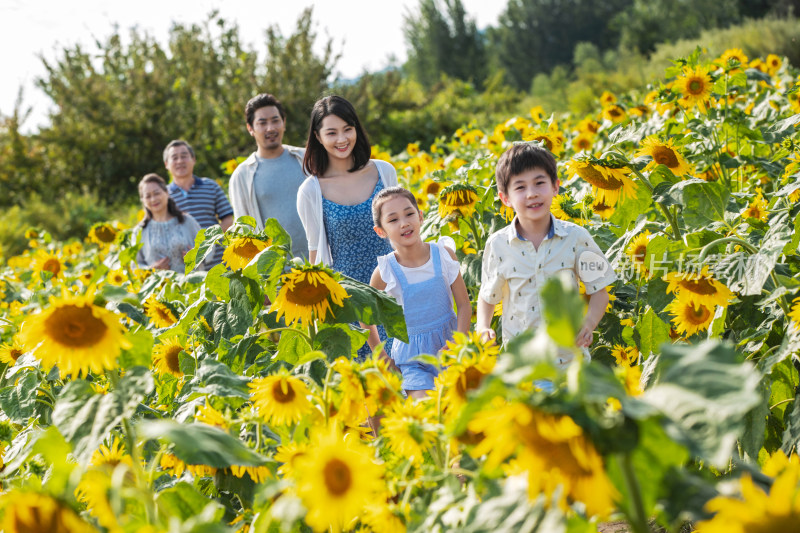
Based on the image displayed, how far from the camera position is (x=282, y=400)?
1.53 metres

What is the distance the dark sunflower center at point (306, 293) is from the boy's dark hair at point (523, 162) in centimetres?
75

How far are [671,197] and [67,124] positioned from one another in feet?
45.1

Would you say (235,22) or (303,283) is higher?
(235,22)

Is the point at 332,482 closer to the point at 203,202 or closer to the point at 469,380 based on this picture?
the point at 469,380

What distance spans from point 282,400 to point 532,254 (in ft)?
3.53

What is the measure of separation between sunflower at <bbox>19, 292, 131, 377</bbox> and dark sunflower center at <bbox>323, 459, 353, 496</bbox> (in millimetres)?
494

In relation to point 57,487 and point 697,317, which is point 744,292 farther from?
point 57,487

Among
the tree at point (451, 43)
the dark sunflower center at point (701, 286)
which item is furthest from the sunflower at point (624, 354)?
the tree at point (451, 43)

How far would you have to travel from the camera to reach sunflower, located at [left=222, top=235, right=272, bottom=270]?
85.5 inches

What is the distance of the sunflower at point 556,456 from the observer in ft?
2.97

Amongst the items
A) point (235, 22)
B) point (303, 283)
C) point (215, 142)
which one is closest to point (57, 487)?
point (303, 283)

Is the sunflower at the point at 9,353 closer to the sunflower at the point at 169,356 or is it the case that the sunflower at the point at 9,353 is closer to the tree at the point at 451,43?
the sunflower at the point at 169,356

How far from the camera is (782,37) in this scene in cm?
1292

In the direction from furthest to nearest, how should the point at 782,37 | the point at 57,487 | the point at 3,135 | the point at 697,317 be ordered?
1. the point at 3,135
2. the point at 782,37
3. the point at 697,317
4. the point at 57,487
